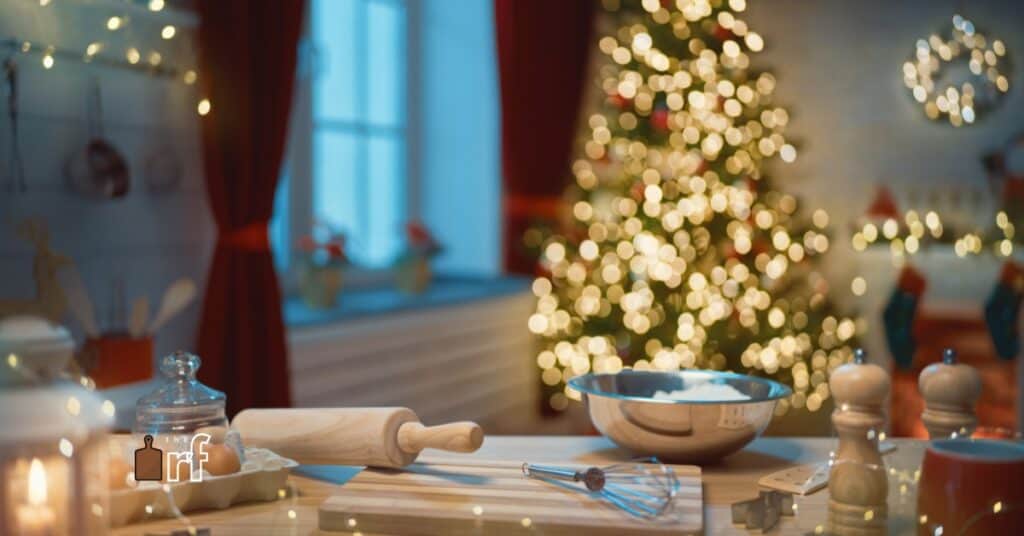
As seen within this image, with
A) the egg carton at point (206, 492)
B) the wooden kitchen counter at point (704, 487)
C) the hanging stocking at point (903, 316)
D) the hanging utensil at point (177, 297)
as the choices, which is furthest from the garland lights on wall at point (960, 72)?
the egg carton at point (206, 492)

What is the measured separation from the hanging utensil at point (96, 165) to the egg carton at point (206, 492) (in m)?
1.46

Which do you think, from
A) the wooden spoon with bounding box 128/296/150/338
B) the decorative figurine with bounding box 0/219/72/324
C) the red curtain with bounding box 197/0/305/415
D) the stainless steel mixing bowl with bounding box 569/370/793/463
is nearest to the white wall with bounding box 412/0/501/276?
the red curtain with bounding box 197/0/305/415

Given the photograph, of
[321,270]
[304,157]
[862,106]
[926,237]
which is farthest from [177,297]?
[862,106]

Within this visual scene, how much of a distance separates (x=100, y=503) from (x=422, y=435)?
0.42 metres

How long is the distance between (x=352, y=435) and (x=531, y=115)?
344 centimetres

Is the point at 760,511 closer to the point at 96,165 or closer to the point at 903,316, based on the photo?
the point at 96,165

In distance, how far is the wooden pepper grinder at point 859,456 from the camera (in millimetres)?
961

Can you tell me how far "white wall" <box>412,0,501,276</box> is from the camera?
4.55 m

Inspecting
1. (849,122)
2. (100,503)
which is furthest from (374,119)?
(100,503)

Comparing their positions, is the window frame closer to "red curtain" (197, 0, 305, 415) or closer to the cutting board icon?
"red curtain" (197, 0, 305, 415)

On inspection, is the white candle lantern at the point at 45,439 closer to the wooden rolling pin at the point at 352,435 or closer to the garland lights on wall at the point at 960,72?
the wooden rolling pin at the point at 352,435

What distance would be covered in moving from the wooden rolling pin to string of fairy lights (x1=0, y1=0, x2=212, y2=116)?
1.34 metres

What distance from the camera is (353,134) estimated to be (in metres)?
3.99

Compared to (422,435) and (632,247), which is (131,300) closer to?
(422,435)
